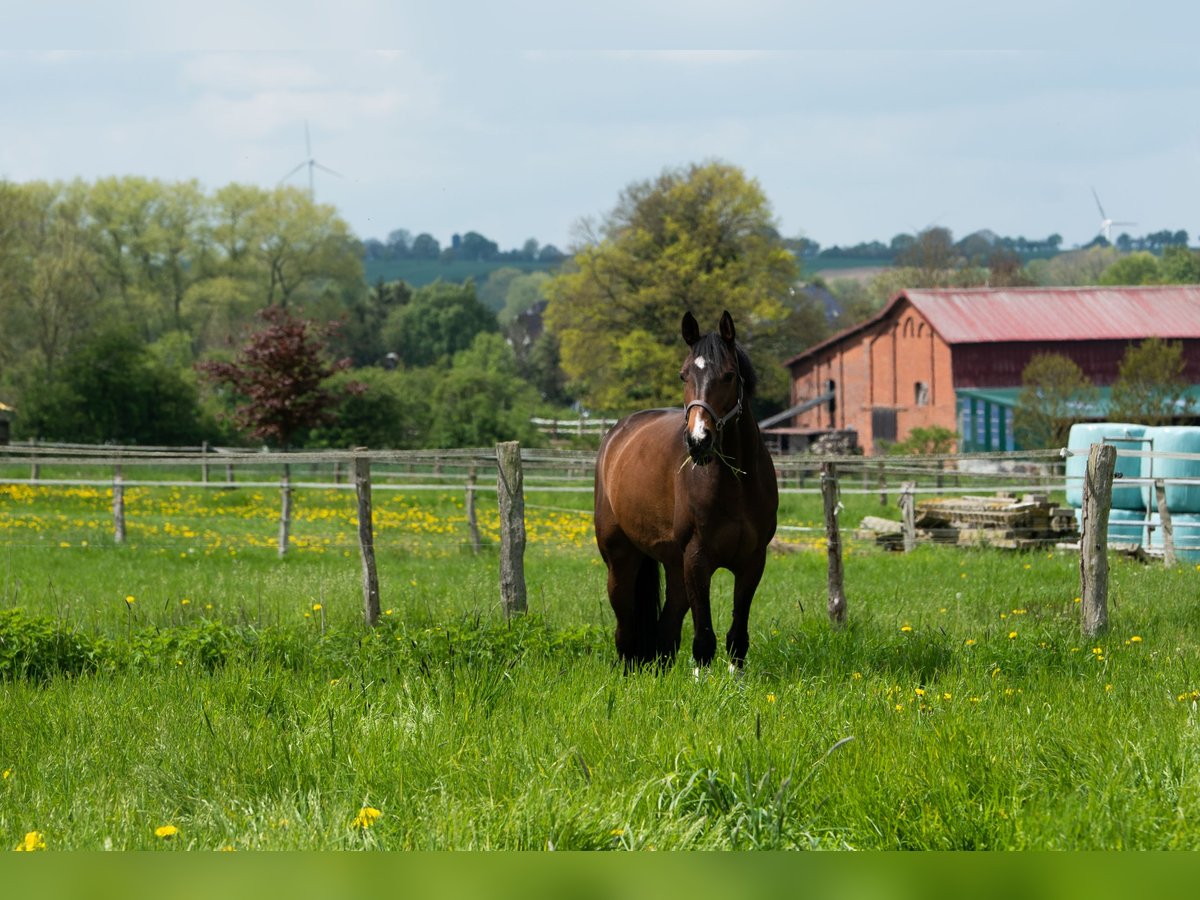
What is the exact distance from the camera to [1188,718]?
17.1 ft

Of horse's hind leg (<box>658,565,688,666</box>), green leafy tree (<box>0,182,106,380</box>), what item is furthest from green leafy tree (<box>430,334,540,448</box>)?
horse's hind leg (<box>658,565,688,666</box>)

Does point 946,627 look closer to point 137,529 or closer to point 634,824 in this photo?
point 634,824

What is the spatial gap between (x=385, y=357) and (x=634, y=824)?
84.7 meters

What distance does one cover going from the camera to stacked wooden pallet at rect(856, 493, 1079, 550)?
18.7 m

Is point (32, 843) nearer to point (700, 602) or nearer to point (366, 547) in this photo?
point (700, 602)

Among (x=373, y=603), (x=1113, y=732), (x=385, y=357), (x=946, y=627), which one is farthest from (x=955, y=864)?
(x=385, y=357)

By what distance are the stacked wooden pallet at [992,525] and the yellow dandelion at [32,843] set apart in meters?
16.2

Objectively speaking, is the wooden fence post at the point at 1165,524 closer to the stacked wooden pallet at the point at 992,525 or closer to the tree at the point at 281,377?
the stacked wooden pallet at the point at 992,525

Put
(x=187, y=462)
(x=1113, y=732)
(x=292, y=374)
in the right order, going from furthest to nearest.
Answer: (x=292, y=374)
(x=187, y=462)
(x=1113, y=732)

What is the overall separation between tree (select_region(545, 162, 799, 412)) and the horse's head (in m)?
44.8

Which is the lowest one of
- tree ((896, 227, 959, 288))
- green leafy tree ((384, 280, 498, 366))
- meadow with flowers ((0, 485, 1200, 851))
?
meadow with flowers ((0, 485, 1200, 851))

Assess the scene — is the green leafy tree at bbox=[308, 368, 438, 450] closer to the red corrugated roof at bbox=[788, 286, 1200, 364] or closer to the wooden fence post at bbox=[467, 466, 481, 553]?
the wooden fence post at bbox=[467, 466, 481, 553]

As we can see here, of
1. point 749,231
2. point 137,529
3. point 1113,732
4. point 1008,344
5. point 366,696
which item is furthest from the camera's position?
point 749,231

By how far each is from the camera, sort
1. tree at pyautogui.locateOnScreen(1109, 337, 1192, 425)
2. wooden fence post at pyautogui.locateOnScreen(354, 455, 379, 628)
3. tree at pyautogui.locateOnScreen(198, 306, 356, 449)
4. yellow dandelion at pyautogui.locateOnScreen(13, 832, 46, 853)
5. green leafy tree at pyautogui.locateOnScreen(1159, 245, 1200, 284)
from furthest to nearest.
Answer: green leafy tree at pyautogui.locateOnScreen(1159, 245, 1200, 284)
tree at pyautogui.locateOnScreen(1109, 337, 1192, 425)
tree at pyautogui.locateOnScreen(198, 306, 356, 449)
wooden fence post at pyautogui.locateOnScreen(354, 455, 379, 628)
yellow dandelion at pyautogui.locateOnScreen(13, 832, 46, 853)
